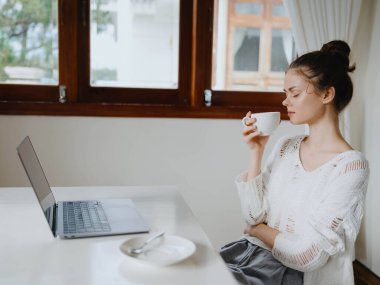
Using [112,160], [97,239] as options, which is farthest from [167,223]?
[112,160]

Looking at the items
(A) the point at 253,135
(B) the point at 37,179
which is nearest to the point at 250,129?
(A) the point at 253,135

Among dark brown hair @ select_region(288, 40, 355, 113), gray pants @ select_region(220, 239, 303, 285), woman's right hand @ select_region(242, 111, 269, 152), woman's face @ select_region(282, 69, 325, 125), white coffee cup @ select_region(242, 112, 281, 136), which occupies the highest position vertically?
dark brown hair @ select_region(288, 40, 355, 113)

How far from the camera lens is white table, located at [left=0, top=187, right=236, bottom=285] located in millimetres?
971

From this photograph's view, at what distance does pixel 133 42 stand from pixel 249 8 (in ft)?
2.09

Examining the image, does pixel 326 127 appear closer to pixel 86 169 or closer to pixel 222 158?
pixel 222 158

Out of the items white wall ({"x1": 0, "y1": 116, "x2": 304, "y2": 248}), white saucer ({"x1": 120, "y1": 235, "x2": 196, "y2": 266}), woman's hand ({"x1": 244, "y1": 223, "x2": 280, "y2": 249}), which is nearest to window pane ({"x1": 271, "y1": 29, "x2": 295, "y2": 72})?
white wall ({"x1": 0, "y1": 116, "x2": 304, "y2": 248})

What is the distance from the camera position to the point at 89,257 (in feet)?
3.55

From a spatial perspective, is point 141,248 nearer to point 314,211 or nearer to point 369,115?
point 314,211

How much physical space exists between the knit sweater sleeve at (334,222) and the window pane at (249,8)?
4.63ft

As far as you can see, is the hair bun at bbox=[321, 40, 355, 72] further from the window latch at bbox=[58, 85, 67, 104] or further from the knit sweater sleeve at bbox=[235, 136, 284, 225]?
the window latch at bbox=[58, 85, 67, 104]

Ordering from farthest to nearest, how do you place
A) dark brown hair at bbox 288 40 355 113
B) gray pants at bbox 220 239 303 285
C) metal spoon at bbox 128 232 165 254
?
dark brown hair at bbox 288 40 355 113 < gray pants at bbox 220 239 303 285 < metal spoon at bbox 128 232 165 254

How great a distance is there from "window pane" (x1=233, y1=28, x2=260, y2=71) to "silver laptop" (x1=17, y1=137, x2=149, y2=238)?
1.33 metres

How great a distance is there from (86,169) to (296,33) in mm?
1266

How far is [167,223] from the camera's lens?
1.34m
